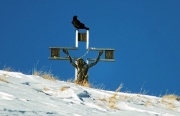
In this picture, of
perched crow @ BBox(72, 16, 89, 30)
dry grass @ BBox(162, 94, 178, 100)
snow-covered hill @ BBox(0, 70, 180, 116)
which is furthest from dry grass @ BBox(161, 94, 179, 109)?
perched crow @ BBox(72, 16, 89, 30)

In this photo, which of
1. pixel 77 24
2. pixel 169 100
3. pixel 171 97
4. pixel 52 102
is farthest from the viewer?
pixel 77 24

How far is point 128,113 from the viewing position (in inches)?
196

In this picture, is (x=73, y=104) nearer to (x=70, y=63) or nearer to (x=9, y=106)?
(x=9, y=106)

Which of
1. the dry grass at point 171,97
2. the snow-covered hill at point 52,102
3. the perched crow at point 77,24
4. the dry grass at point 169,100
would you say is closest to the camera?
the snow-covered hill at point 52,102

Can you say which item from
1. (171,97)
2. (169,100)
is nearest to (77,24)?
(171,97)

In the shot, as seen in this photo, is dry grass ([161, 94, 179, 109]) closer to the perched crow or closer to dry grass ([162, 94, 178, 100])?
dry grass ([162, 94, 178, 100])

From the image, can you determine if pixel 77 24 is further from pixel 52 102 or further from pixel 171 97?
pixel 52 102

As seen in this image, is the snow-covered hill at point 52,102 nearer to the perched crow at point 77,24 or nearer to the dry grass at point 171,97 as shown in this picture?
the dry grass at point 171,97

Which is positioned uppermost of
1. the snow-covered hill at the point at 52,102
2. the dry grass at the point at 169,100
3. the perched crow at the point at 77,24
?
the perched crow at the point at 77,24

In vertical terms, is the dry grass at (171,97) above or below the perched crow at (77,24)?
below

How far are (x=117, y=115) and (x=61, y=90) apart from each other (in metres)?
1.57

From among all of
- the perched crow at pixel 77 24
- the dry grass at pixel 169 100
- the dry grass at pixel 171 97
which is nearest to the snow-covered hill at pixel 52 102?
the dry grass at pixel 169 100

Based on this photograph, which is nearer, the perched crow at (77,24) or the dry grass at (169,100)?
the dry grass at (169,100)

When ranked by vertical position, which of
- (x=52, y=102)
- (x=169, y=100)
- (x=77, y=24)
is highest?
(x=77, y=24)
